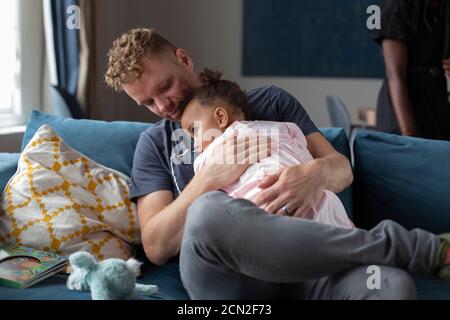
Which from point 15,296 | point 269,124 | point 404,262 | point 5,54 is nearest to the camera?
point 404,262

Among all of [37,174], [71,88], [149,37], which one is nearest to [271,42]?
[71,88]

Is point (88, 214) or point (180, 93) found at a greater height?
point (180, 93)

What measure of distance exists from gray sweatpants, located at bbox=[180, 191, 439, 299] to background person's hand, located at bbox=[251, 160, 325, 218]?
0.13 metres

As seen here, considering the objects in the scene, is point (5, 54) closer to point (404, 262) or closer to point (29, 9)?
point (29, 9)

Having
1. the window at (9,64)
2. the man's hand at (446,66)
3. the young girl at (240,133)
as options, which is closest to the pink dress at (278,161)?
the young girl at (240,133)

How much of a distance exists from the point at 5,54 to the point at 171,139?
158 cm

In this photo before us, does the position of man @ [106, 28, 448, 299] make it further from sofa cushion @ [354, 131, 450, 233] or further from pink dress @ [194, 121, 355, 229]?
sofa cushion @ [354, 131, 450, 233]

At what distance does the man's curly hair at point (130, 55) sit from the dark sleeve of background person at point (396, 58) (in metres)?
0.84

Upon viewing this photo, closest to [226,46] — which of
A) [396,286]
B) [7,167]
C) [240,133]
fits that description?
[7,167]

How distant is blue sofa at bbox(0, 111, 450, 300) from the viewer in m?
1.86

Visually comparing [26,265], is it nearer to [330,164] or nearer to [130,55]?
[130,55]

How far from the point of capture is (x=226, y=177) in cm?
153

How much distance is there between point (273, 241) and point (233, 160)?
0.34 m

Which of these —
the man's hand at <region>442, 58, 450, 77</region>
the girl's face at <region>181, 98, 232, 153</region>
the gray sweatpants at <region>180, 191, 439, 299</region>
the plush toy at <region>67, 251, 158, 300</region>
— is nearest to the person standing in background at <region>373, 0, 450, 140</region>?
the man's hand at <region>442, 58, 450, 77</region>
